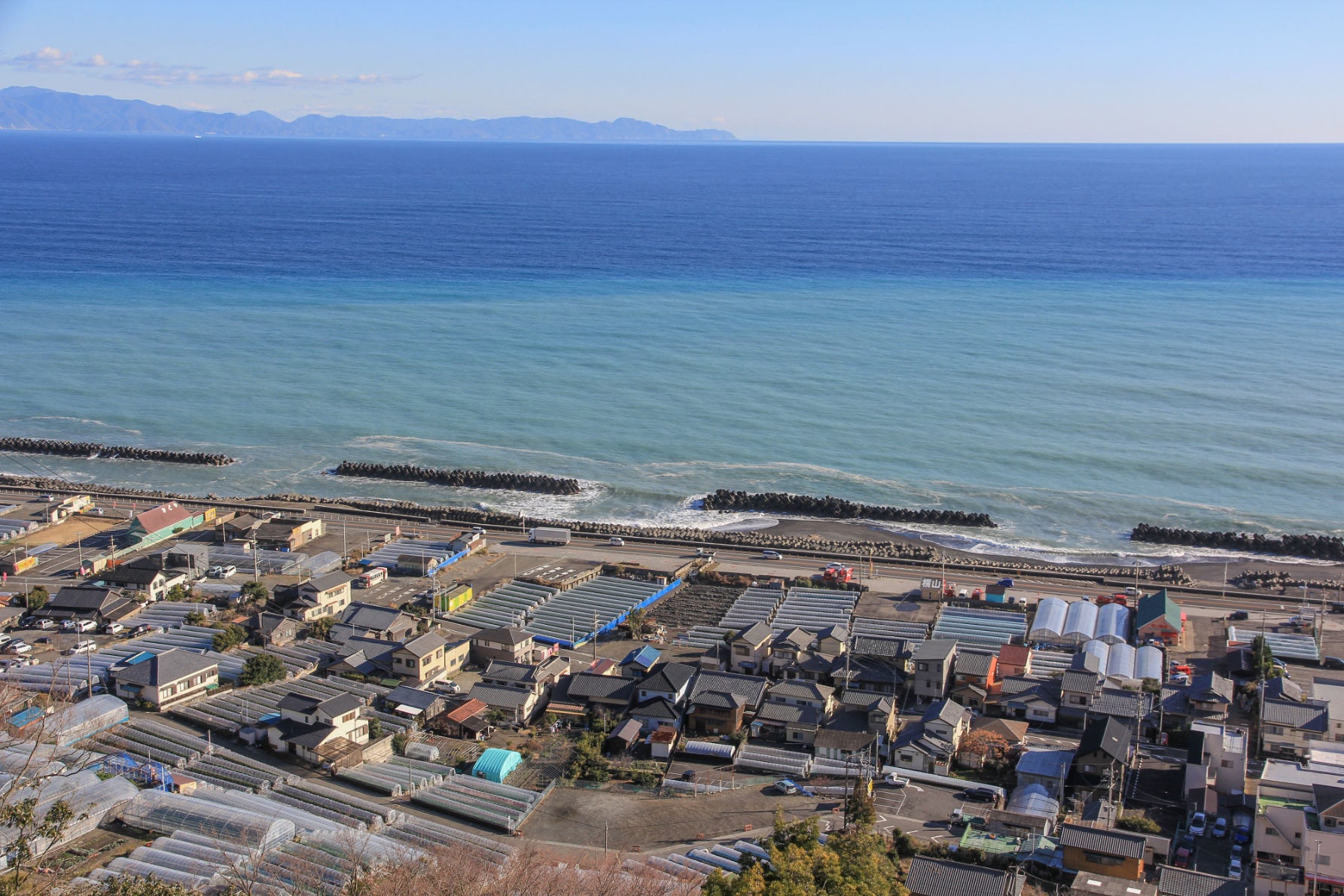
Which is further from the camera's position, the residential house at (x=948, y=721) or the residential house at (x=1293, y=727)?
the residential house at (x=948, y=721)

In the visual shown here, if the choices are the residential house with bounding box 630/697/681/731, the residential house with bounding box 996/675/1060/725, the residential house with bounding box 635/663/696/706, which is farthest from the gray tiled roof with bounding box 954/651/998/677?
the residential house with bounding box 630/697/681/731

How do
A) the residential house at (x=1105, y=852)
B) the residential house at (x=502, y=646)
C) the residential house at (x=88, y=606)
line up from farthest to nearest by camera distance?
the residential house at (x=88, y=606) < the residential house at (x=502, y=646) < the residential house at (x=1105, y=852)

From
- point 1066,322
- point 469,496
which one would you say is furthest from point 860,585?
point 1066,322

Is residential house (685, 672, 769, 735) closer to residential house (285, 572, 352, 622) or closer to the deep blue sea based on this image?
residential house (285, 572, 352, 622)

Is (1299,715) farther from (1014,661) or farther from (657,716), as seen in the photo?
(657,716)

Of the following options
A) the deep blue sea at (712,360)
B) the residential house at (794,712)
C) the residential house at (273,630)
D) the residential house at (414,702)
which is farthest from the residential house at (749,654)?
the deep blue sea at (712,360)

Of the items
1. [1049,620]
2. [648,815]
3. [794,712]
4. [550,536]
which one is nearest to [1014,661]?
[1049,620]

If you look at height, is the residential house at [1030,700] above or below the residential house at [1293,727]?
below

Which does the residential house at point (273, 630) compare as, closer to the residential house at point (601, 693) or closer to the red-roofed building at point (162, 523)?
the residential house at point (601, 693)
